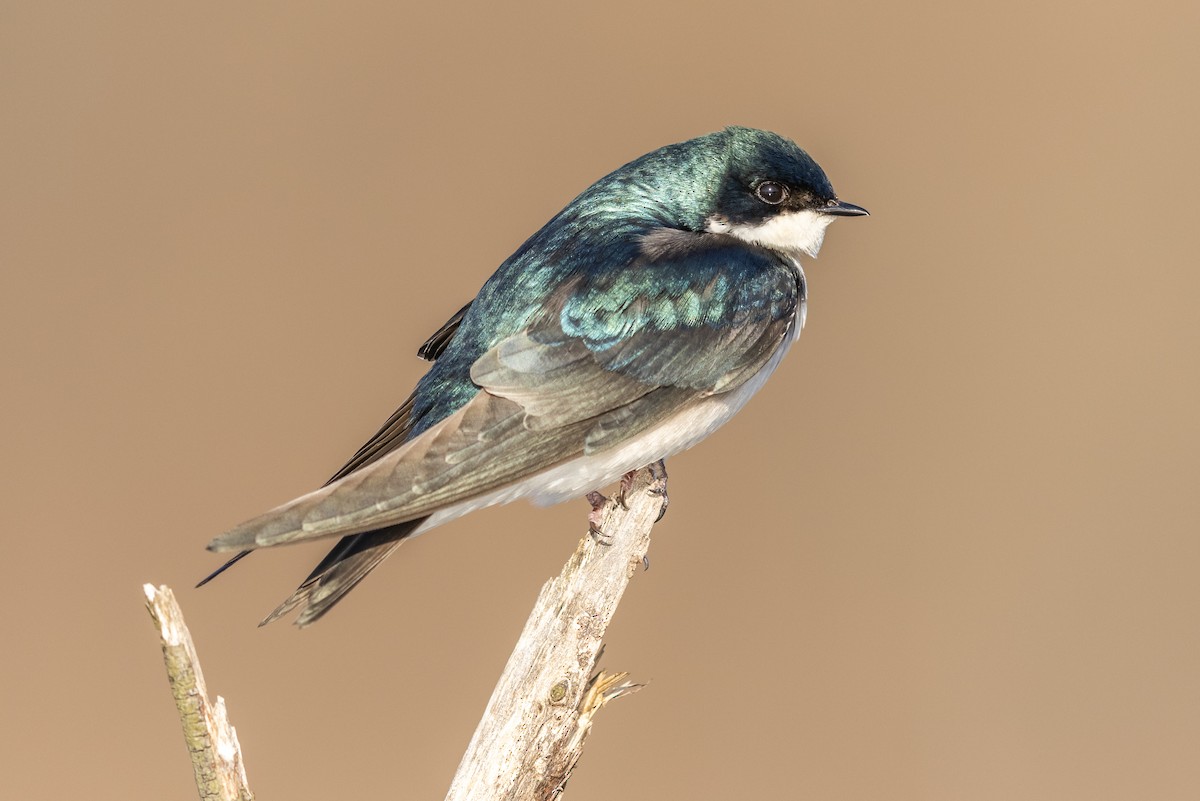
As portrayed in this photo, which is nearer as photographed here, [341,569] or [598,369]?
[341,569]

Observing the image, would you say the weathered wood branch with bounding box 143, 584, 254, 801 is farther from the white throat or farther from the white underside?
the white throat

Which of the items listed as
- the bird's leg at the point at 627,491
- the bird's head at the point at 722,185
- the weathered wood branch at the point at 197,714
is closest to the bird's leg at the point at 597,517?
the bird's leg at the point at 627,491

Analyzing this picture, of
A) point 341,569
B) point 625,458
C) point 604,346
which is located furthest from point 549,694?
point 604,346

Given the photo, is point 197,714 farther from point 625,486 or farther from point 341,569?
point 625,486

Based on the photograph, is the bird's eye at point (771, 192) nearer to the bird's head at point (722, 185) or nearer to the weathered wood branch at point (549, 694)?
the bird's head at point (722, 185)

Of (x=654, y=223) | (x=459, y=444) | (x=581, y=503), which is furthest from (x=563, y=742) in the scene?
(x=581, y=503)
